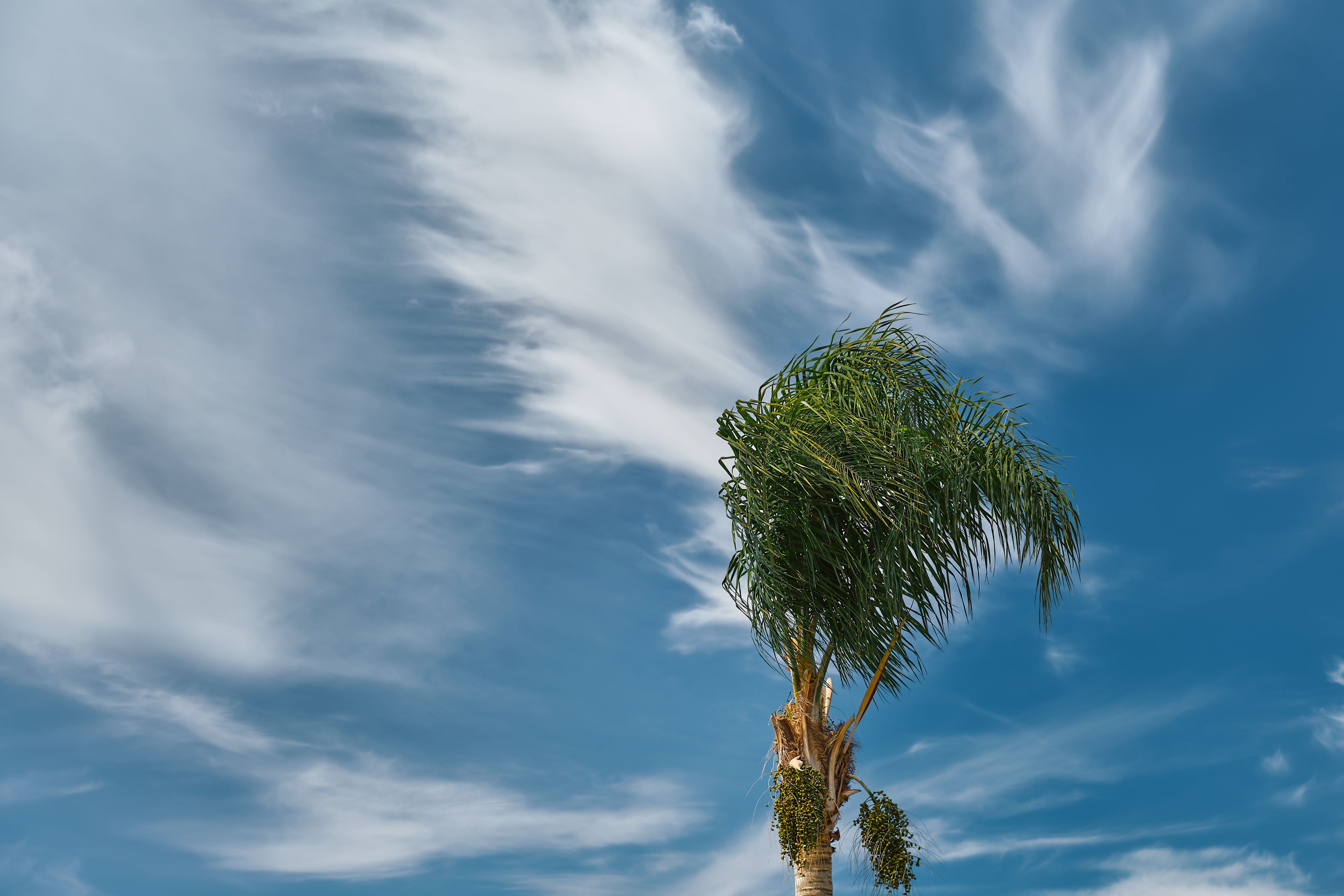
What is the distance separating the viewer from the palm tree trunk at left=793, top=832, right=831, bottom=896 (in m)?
10.4

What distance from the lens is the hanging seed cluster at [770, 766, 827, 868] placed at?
10.4 metres

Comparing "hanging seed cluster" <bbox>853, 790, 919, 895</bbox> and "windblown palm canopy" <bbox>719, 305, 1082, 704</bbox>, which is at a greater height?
"windblown palm canopy" <bbox>719, 305, 1082, 704</bbox>

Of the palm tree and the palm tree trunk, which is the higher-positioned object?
the palm tree

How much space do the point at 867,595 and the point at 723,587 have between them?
154 centimetres

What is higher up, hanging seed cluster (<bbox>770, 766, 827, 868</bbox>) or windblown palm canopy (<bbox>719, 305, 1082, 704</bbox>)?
windblown palm canopy (<bbox>719, 305, 1082, 704</bbox>)

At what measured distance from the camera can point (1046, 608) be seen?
1164cm

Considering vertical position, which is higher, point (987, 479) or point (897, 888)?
point (987, 479)

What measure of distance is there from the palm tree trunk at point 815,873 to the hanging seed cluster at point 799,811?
57 millimetres

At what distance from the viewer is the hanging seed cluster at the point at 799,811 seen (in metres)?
10.4

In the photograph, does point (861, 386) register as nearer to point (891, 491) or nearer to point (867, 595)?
point (891, 491)

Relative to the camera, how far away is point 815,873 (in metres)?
10.5

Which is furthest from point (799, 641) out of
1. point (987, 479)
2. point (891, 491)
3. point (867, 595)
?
point (987, 479)

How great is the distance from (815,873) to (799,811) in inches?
26.0

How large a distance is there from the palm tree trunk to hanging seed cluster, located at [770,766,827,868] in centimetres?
6
